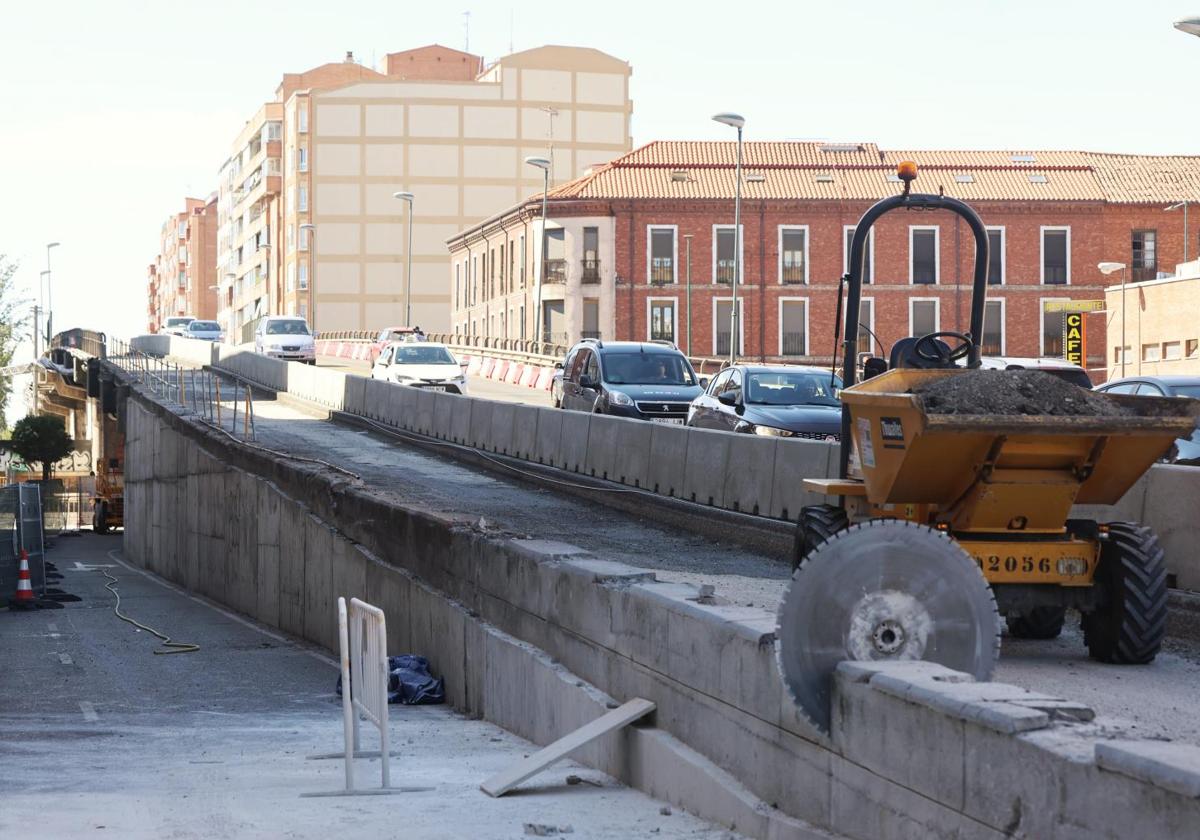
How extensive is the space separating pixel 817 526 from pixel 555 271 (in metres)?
75.2

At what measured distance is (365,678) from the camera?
440 inches

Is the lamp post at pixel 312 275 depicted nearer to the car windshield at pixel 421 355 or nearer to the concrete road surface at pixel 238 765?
the car windshield at pixel 421 355

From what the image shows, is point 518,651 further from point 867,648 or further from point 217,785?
point 867,648

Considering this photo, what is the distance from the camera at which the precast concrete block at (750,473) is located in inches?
801

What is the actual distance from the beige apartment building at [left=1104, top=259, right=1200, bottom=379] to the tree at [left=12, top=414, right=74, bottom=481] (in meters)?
62.3

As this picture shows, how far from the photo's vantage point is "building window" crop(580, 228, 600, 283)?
276 feet

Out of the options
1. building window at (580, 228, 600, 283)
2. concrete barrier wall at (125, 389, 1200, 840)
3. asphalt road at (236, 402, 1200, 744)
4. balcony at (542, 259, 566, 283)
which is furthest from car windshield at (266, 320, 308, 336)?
concrete barrier wall at (125, 389, 1200, 840)

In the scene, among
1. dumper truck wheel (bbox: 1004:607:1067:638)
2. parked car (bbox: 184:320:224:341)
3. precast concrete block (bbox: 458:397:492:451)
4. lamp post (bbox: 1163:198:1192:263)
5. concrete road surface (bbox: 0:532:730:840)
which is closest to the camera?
concrete road surface (bbox: 0:532:730:840)

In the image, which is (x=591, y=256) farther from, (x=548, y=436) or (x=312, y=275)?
(x=548, y=436)

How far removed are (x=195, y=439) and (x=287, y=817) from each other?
111 ft

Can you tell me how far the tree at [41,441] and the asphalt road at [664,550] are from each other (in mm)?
62263

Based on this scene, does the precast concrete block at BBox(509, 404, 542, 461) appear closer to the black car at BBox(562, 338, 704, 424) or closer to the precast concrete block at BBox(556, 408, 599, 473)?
the black car at BBox(562, 338, 704, 424)

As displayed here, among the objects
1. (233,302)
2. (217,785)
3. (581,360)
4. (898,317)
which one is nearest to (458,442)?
(581,360)

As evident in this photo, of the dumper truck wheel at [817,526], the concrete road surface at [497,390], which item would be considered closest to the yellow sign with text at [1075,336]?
the concrete road surface at [497,390]
